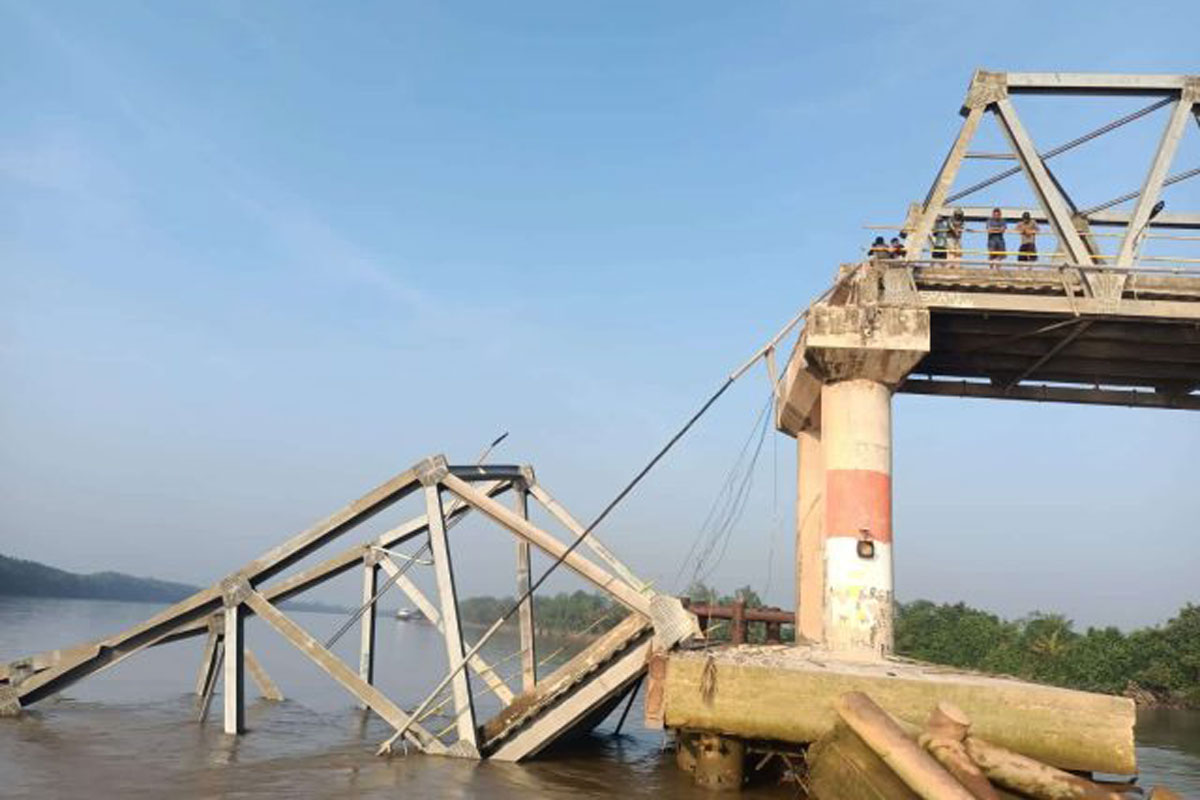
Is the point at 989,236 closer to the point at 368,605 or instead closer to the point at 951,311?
the point at 951,311

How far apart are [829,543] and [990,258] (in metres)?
6.87

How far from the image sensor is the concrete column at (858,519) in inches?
595

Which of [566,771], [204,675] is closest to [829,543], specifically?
[566,771]

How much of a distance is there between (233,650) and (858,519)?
1217 cm

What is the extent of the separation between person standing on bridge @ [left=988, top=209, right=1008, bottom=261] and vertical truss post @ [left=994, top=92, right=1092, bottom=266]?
4.27ft

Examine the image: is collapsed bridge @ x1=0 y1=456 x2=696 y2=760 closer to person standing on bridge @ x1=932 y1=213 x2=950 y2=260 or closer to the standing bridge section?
the standing bridge section

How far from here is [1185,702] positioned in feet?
153

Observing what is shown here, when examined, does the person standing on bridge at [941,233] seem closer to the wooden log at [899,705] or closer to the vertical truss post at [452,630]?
the wooden log at [899,705]

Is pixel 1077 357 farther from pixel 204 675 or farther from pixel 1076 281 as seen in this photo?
pixel 204 675

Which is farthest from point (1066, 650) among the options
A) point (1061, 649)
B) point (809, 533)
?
point (809, 533)

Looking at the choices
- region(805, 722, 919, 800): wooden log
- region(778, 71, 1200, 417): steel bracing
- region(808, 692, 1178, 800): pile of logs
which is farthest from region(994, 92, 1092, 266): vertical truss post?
region(805, 722, 919, 800): wooden log

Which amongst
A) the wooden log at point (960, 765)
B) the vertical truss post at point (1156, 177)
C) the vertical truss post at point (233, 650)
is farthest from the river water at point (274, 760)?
the vertical truss post at point (1156, 177)

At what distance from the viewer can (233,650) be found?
55.7 feet

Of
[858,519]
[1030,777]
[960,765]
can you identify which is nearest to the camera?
[960,765]
